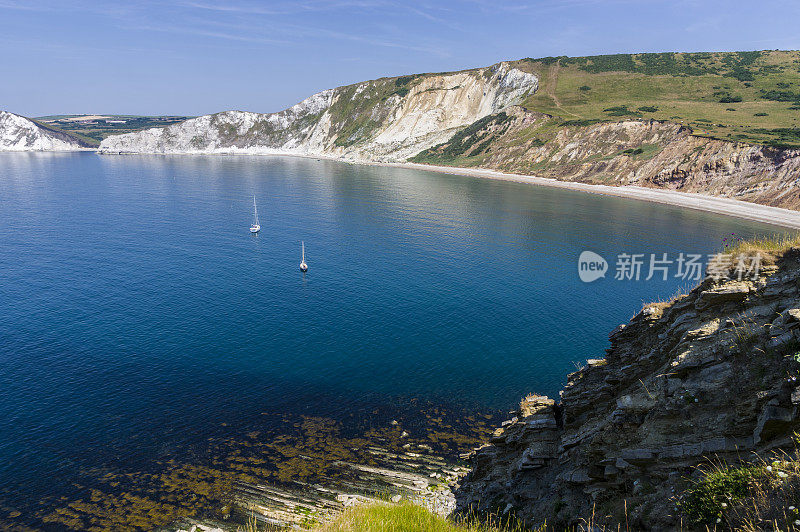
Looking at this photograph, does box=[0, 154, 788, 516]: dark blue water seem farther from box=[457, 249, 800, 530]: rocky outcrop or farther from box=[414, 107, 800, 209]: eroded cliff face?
box=[414, 107, 800, 209]: eroded cliff face

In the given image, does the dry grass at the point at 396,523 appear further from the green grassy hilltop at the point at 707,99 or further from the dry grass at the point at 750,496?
the green grassy hilltop at the point at 707,99

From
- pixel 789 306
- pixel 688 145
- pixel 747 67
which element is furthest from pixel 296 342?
pixel 747 67

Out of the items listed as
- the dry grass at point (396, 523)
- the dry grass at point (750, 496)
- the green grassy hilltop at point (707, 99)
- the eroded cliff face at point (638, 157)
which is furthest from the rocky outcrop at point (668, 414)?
the green grassy hilltop at point (707, 99)

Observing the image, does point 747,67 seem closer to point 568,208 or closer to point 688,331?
point 568,208

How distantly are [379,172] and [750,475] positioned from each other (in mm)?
193651

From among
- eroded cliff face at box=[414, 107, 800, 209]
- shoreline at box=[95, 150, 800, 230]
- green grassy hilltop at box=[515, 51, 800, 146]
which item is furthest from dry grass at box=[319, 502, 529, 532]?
green grassy hilltop at box=[515, 51, 800, 146]

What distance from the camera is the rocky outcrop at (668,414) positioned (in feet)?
36.5

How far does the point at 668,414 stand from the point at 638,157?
Result: 148 m

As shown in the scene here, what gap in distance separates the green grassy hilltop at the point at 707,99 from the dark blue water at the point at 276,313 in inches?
2043

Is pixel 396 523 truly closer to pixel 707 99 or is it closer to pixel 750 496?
pixel 750 496

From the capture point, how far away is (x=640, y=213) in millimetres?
105250

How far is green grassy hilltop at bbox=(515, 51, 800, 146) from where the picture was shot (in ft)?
427

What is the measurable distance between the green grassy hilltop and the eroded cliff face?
5991mm

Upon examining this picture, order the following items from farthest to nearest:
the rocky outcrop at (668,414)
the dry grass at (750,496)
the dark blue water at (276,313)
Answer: the dark blue water at (276,313), the rocky outcrop at (668,414), the dry grass at (750,496)
